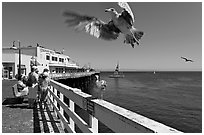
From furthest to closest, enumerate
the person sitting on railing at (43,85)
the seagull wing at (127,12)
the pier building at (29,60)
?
1. the pier building at (29,60)
2. the person sitting on railing at (43,85)
3. the seagull wing at (127,12)

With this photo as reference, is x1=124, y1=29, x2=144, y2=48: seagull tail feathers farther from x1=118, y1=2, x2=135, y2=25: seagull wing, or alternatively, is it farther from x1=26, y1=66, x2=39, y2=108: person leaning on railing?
x1=26, y1=66, x2=39, y2=108: person leaning on railing

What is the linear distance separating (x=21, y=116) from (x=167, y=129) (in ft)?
14.1

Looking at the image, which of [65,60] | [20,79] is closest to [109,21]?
[20,79]

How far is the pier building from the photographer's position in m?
33.6

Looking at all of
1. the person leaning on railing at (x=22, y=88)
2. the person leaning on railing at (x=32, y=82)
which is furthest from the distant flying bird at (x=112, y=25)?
the person leaning on railing at (x=22, y=88)

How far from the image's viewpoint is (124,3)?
3.42 m

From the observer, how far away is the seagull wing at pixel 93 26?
3.63m

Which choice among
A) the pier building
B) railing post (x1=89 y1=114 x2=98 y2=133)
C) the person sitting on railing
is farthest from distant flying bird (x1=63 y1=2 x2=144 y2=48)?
the pier building

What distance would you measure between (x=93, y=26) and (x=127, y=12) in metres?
0.75

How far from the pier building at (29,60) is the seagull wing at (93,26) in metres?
16.2

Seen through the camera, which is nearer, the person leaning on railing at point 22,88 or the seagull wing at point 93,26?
the seagull wing at point 93,26

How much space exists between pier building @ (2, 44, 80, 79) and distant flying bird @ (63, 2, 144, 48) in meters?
16.2

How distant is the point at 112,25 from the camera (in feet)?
13.5

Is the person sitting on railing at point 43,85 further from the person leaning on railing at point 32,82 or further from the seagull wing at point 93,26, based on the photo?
the seagull wing at point 93,26
